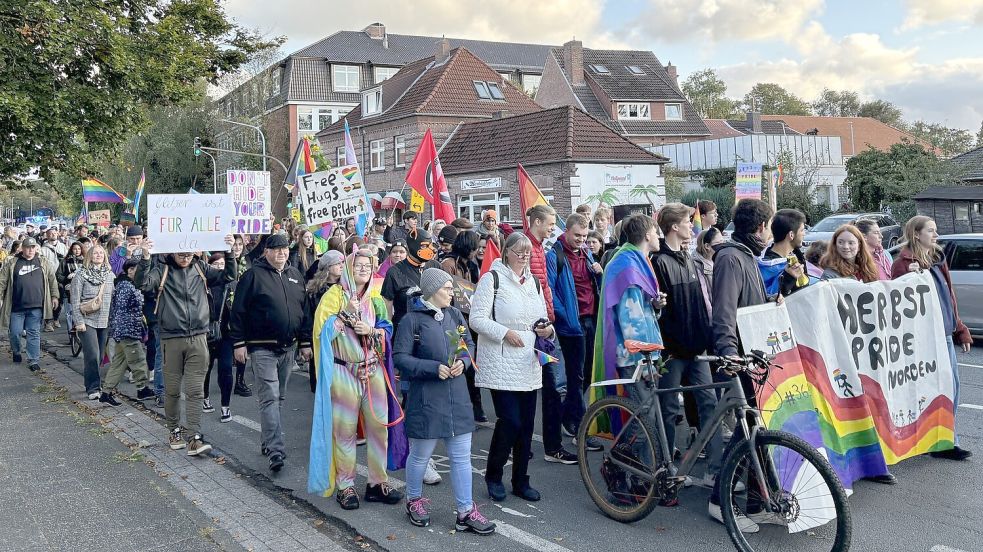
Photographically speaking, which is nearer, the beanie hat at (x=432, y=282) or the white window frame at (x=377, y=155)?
the beanie hat at (x=432, y=282)

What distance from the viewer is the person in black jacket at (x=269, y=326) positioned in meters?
6.63

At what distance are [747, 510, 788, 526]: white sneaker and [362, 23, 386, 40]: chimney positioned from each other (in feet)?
220

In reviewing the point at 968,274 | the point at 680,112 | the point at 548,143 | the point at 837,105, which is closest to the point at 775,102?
the point at 837,105

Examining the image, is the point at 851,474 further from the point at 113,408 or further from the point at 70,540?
the point at 113,408

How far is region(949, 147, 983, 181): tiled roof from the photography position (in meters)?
30.1

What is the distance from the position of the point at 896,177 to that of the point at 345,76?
40450 mm

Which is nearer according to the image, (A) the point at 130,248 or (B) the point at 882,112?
(A) the point at 130,248

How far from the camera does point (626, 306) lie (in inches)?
213

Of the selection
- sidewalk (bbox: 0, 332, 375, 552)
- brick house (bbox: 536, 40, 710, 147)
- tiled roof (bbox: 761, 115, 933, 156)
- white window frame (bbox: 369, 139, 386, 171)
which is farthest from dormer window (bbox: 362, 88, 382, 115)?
tiled roof (bbox: 761, 115, 933, 156)

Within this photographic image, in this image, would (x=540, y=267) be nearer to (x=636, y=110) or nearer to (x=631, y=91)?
(x=636, y=110)

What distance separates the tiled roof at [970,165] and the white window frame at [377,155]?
2625cm

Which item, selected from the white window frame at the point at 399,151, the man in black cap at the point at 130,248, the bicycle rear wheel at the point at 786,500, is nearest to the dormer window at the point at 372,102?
the white window frame at the point at 399,151

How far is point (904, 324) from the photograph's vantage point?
601 cm

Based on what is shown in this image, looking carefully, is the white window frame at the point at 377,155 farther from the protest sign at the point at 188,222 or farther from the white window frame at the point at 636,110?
the protest sign at the point at 188,222
